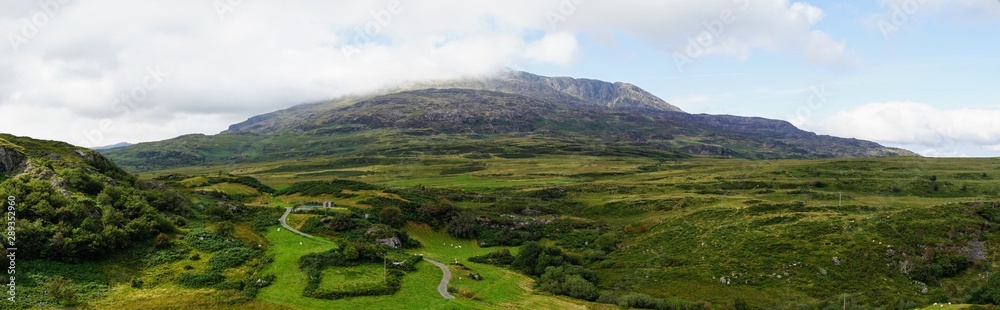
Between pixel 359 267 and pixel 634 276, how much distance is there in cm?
3614

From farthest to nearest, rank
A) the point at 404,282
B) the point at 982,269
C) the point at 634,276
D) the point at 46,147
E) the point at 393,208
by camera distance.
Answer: the point at 393,208 → the point at 46,147 → the point at 634,276 → the point at 982,269 → the point at 404,282

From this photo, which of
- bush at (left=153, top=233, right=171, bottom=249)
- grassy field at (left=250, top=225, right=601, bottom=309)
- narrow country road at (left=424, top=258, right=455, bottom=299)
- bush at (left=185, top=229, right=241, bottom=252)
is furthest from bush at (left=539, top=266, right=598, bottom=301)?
bush at (left=153, top=233, right=171, bottom=249)

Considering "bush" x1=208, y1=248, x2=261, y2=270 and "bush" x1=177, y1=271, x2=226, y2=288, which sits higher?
"bush" x1=208, y1=248, x2=261, y2=270

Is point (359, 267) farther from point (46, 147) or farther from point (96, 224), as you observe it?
point (46, 147)

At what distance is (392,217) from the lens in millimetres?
81938

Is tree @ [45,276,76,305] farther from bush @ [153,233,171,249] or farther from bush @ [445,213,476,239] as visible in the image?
bush @ [445,213,476,239]

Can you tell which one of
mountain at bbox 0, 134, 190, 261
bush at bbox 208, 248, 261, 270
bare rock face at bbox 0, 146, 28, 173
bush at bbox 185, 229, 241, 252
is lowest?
bush at bbox 208, 248, 261, 270

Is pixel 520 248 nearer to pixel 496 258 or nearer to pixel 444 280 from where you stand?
pixel 496 258

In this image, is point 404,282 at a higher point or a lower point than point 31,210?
lower

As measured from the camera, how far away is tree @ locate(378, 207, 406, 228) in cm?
8081

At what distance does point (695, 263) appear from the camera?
67.8 metres

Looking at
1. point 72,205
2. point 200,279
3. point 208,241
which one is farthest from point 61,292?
point 208,241

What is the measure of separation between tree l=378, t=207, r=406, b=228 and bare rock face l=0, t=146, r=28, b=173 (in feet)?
155

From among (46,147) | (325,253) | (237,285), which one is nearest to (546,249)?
(325,253)
